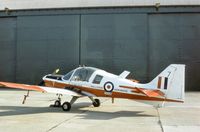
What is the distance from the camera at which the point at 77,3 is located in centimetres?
3575

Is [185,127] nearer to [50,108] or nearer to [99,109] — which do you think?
[99,109]

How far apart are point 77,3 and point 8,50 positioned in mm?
7786

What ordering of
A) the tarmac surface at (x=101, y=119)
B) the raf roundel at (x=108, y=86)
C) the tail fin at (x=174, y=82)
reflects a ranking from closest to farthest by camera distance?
the tarmac surface at (x=101, y=119) → the tail fin at (x=174, y=82) → the raf roundel at (x=108, y=86)

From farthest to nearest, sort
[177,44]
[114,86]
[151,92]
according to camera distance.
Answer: [177,44] < [114,86] < [151,92]

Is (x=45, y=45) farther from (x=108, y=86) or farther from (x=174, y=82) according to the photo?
(x=174, y=82)

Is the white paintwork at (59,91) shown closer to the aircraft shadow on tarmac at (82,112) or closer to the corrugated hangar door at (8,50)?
A: the aircraft shadow on tarmac at (82,112)

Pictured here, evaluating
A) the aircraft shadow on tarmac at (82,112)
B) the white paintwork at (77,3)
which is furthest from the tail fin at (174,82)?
the white paintwork at (77,3)

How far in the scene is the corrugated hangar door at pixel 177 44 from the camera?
111 ft

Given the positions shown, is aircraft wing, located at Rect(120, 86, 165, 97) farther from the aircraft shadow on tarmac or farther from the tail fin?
the aircraft shadow on tarmac

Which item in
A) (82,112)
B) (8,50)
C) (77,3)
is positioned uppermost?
(77,3)

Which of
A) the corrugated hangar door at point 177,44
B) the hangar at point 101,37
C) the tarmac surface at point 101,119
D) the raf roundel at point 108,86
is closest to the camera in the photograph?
→ the tarmac surface at point 101,119

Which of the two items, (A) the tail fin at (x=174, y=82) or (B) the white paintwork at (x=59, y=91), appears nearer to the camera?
(A) the tail fin at (x=174, y=82)

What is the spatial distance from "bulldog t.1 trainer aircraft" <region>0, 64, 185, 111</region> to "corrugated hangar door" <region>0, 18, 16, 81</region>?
1799 centimetres

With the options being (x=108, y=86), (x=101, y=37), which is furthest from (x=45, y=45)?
(x=108, y=86)
